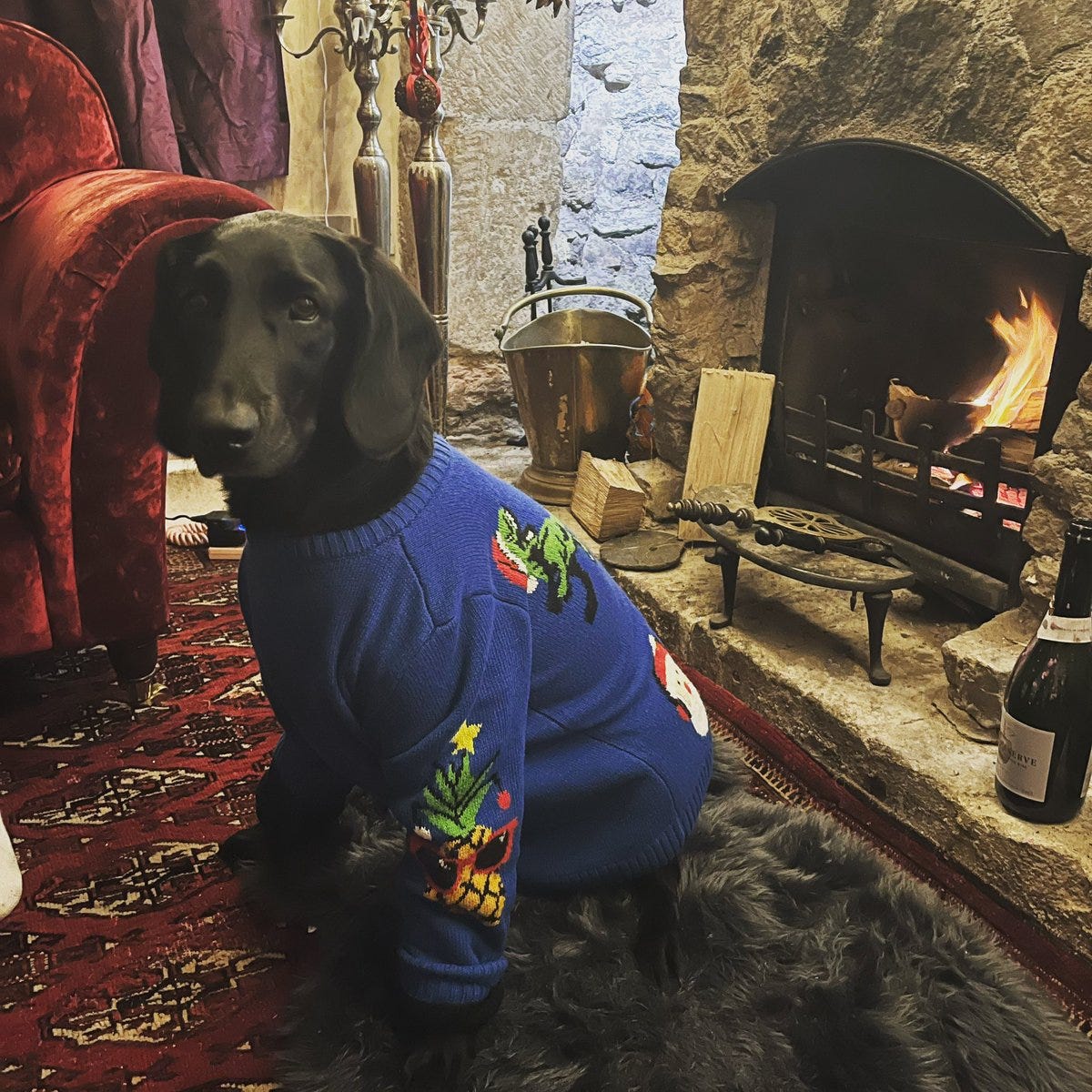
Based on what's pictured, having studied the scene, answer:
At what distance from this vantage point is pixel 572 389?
250 cm

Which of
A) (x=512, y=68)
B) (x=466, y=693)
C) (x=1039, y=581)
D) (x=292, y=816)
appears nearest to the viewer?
(x=466, y=693)

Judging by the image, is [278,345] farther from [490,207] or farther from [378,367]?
[490,207]

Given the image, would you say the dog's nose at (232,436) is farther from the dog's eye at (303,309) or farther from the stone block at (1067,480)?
the stone block at (1067,480)

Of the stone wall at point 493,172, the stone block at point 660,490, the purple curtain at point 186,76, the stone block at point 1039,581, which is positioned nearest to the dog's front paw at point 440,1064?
the stone block at point 1039,581

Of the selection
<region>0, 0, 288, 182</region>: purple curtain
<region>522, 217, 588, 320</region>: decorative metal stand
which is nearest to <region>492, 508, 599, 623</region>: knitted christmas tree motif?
<region>0, 0, 288, 182</region>: purple curtain

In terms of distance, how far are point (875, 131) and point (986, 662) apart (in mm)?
946

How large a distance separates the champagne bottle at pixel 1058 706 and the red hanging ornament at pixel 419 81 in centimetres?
161

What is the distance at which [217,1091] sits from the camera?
924 millimetres

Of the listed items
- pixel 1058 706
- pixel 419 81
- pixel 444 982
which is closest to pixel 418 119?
pixel 419 81

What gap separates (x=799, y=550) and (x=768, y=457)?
1.63ft

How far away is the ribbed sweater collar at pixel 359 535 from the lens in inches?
30.8

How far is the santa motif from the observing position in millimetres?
1020

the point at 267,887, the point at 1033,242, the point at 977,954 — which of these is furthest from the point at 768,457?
the point at 267,887

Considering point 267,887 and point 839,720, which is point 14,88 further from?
point 839,720
